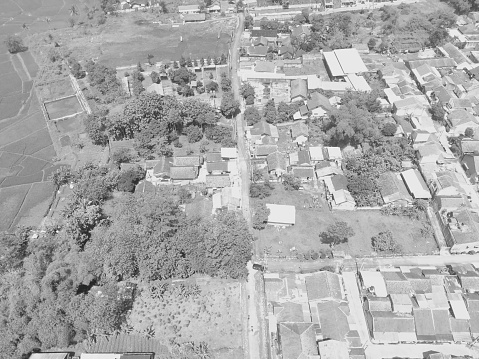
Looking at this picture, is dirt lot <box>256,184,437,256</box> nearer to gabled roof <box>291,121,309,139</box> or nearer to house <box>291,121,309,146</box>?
house <box>291,121,309,146</box>

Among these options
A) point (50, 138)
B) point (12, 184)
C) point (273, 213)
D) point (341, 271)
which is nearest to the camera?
point (341, 271)

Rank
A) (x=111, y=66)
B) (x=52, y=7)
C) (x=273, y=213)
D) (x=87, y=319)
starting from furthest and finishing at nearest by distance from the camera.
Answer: (x=52, y=7), (x=111, y=66), (x=273, y=213), (x=87, y=319)

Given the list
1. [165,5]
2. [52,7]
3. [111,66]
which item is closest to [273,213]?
[111,66]

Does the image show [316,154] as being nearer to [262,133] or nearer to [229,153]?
[262,133]

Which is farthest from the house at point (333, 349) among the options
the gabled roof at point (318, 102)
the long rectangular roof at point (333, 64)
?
the long rectangular roof at point (333, 64)

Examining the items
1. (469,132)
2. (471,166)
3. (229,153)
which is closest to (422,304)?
(471,166)

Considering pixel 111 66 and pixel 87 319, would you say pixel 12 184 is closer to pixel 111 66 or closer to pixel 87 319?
pixel 87 319

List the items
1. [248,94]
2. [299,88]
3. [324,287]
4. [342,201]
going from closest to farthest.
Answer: [324,287]
[342,201]
[299,88]
[248,94]

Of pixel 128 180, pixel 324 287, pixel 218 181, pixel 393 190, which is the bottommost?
pixel 324 287
